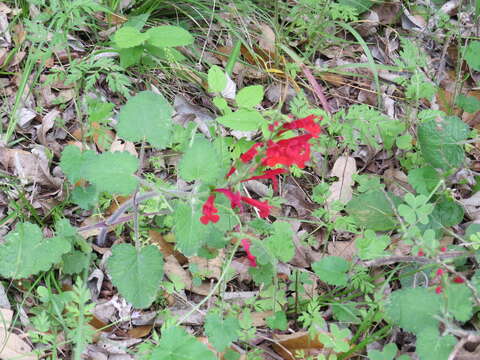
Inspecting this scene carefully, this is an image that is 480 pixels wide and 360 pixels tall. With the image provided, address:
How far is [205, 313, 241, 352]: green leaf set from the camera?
1.61 meters

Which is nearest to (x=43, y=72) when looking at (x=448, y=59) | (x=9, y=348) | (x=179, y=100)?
(x=179, y=100)

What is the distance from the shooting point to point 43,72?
8.05ft

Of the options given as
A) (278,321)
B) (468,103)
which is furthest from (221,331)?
(468,103)

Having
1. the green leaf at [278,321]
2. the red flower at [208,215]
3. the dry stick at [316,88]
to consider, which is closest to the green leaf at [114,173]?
the red flower at [208,215]

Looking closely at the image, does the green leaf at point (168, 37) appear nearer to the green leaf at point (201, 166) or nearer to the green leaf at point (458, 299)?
the green leaf at point (201, 166)

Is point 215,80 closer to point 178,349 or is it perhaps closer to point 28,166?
point 28,166

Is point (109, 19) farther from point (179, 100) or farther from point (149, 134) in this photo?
point (149, 134)

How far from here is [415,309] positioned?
1.65m

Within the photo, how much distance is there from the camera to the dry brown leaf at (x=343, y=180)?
2.37m

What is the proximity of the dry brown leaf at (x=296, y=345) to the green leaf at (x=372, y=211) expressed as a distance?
55cm

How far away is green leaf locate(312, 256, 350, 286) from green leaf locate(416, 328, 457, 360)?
1.11 ft

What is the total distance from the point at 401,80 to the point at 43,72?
163 cm

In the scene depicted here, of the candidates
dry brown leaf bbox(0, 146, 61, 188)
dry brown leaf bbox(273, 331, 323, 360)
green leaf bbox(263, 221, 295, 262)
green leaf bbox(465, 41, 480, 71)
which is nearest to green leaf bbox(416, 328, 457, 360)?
dry brown leaf bbox(273, 331, 323, 360)

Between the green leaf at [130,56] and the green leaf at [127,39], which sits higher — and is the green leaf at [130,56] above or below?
below
